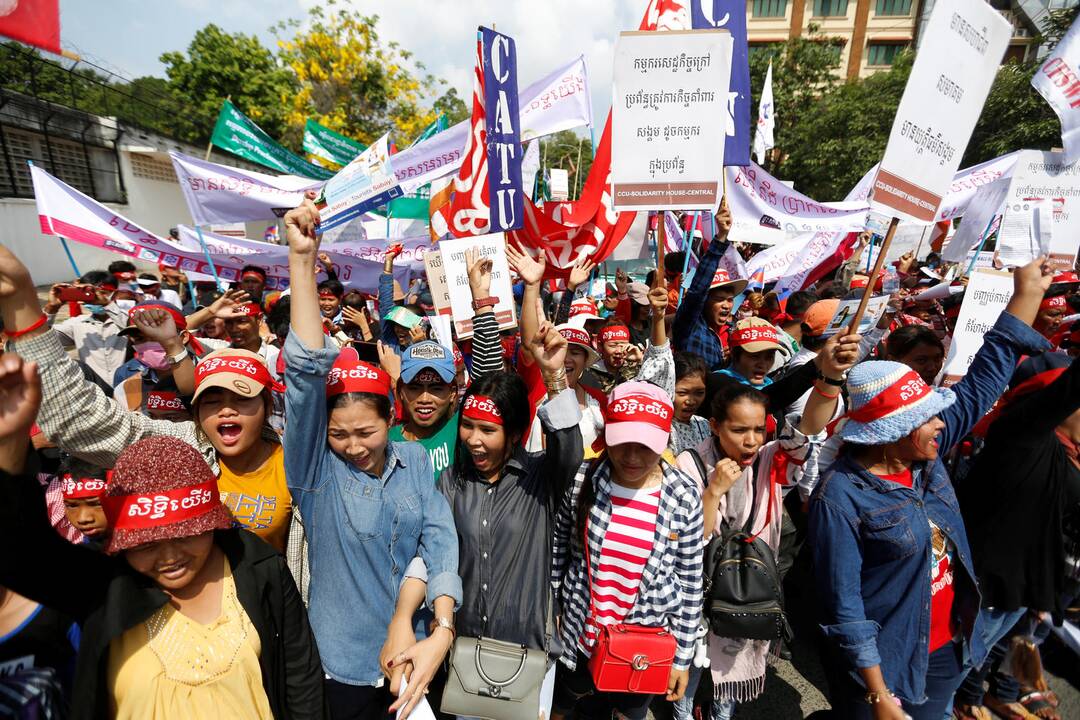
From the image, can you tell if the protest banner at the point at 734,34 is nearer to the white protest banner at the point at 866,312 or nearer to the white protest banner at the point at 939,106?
the white protest banner at the point at 939,106

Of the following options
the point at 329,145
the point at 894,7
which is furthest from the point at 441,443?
the point at 894,7

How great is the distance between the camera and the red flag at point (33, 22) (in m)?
1.43

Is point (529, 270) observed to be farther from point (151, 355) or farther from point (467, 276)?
point (151, 355)

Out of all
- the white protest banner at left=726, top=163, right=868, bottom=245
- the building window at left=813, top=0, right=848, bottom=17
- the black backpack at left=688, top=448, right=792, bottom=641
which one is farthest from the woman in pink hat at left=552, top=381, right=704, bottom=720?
the building window at left=813, top=0, right=848, bottom=17

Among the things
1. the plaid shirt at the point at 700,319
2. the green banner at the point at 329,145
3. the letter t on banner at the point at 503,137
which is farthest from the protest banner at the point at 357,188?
the green banner at the point at 329,145

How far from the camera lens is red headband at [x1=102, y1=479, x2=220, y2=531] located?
1.39 meters

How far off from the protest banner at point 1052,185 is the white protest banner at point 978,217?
731 millimetres

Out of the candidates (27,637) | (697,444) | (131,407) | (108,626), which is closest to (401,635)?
(108,626)

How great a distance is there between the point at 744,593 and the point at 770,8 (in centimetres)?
4408

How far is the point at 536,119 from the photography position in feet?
18.6

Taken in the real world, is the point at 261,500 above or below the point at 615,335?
below

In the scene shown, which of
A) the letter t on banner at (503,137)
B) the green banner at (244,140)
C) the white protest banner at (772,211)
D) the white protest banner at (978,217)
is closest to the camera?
the letter t on banner at (503,137)

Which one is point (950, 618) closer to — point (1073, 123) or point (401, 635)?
point (401, 635)

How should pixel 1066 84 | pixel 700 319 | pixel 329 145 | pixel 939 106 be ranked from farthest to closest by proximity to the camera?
pixel 329 145
pixel 700 319
pixel 1066 84
pixel 939 106
